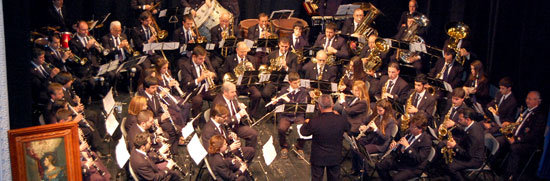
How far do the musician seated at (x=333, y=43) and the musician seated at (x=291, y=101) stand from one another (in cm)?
194

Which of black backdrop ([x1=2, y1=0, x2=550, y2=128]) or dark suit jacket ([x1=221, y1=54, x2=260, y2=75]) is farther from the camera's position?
dark suit jacket ([x1=221, y1=54, x2=260, y2=75])

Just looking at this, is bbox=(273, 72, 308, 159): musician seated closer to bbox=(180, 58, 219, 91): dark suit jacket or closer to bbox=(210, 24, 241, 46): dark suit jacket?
bbox=(180, 58, 219, 91): dark suit jacket

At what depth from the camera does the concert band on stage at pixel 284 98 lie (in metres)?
7.76

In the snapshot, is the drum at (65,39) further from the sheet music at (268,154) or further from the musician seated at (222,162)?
the sheet music at (268,154)

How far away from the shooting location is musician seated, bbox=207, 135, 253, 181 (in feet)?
24.2

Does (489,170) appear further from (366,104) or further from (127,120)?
(127,120)

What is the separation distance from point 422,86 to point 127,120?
176 inches

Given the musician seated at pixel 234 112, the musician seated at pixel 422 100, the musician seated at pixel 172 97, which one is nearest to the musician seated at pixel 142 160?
the musician seated at pixel 234 112

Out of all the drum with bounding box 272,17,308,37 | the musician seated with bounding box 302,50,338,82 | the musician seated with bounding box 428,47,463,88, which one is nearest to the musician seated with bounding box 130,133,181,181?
the musician seated with bounding box 302,50,338,82

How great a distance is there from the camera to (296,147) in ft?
31.2

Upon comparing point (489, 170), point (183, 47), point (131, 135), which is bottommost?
point (489, 170)

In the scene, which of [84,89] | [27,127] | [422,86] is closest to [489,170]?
[422,86]

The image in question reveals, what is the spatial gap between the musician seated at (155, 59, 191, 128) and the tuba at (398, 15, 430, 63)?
4.20 metres

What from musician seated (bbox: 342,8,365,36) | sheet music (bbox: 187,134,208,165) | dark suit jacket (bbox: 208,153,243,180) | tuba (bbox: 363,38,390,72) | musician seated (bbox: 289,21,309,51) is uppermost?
musician seated (bbox: 342,8,365,36)
